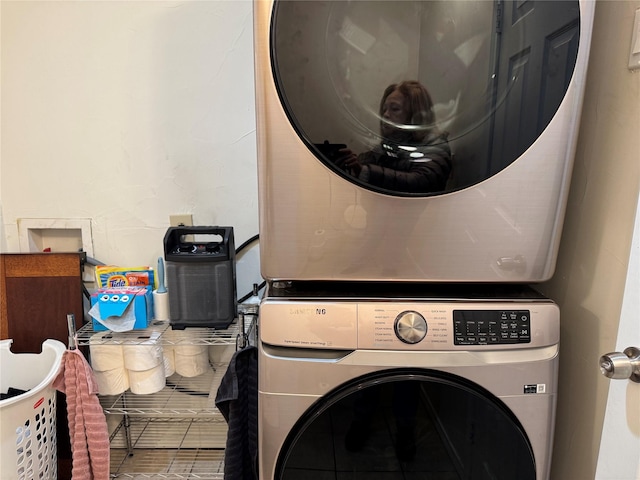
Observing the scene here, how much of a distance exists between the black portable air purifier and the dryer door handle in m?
0.88

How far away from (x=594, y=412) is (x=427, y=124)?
28.5 inches

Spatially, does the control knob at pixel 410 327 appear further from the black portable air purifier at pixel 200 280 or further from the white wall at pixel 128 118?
the white wall at pixel 128 118

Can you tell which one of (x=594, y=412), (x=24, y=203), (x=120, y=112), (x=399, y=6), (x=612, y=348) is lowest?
(x=594, y=412)

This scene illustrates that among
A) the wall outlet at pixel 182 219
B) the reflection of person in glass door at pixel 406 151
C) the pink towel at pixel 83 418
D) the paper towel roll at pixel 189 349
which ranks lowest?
the pink towel at pixel 83 418

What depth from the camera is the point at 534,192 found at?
0.82 metres

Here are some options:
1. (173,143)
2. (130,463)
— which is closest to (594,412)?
(173,143)

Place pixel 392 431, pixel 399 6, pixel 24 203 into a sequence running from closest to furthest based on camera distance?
pixel 399 6, pixel 392 431, pixel 24 203

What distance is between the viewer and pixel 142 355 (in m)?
1.21

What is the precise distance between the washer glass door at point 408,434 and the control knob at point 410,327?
0.07 m

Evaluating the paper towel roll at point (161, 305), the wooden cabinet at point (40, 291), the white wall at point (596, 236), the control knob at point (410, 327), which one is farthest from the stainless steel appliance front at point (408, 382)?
the wooden cabinet at point (40, 291)

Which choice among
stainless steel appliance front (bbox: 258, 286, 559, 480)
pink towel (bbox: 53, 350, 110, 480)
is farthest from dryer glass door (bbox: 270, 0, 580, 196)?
pink towel (bbox: 53, 350, 110, 480)

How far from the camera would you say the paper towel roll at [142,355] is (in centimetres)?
120

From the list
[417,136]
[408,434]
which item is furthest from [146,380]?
[417,136]

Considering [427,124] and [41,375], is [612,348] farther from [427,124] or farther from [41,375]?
[41,375]
